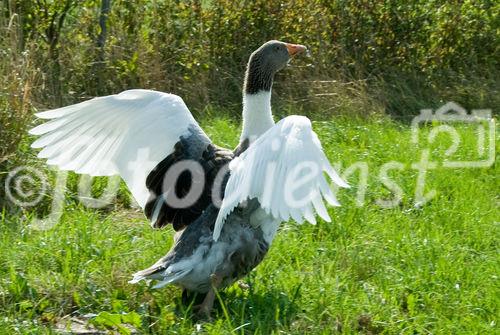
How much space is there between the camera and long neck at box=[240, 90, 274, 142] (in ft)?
16.6

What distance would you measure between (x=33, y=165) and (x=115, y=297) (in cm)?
173

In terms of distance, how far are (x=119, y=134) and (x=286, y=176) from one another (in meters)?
1.32

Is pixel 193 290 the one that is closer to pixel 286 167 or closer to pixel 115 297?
pixel 115 297

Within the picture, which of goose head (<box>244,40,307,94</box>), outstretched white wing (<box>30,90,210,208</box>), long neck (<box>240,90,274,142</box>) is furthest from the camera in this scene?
goose head (<box>244,40,307,94</box>)

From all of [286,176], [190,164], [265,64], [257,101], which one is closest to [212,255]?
[190,164]

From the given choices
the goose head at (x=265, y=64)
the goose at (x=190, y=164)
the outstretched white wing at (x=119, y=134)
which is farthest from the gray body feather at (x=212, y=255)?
the goose head at (x=265, y=64)

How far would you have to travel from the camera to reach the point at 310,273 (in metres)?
4.88

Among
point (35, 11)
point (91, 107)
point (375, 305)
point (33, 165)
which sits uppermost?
point (35, 11)

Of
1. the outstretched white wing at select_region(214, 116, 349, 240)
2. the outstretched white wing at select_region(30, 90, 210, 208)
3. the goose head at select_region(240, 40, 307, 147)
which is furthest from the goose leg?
the goose head at select_region(240, 40, 307, 147)

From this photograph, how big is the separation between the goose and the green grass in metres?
0.22

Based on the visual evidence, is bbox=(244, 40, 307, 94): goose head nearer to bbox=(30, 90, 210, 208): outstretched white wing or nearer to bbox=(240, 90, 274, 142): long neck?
bbox=(240, 90, 274, 142): long neck

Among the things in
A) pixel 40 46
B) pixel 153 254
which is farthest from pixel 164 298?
pixel 40 46

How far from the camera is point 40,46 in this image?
8.31 metres

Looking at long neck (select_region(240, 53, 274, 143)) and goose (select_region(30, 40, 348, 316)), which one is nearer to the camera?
goose (select_region(30, 40, 348, 316))
